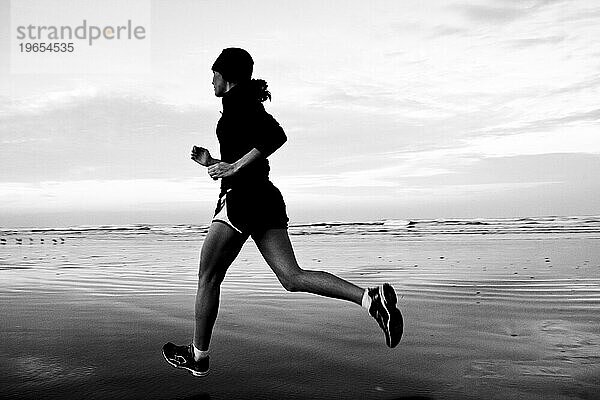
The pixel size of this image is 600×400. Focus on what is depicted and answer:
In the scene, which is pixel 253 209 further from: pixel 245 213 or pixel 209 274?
pixel 209 274

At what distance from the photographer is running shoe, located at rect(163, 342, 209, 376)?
4453 millimetres

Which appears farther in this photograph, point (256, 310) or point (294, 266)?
point (256, 310)

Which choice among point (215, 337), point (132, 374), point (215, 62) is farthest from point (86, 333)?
point (215, 62)

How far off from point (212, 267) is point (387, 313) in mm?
1215

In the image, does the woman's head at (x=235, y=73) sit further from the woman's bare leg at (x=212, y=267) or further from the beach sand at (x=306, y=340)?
the beach sand at (x=306, y=340)

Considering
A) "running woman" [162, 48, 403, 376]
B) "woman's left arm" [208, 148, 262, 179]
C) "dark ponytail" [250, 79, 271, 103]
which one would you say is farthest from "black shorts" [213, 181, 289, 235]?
"dark ponytail" [250, 79, 271, 103]

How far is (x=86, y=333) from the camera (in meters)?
5.97

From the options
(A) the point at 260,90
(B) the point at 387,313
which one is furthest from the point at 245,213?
(B) the point at 387,313

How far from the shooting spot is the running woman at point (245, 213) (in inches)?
172

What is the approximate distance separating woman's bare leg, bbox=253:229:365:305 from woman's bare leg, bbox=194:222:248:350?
187 millimetres

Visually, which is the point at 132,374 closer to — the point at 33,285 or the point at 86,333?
the point at 86,333

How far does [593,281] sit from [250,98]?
716cm

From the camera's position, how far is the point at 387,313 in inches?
169

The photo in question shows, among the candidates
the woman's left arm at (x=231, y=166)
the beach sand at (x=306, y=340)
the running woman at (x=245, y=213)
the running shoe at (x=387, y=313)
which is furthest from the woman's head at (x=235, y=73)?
the beach sand at (x=306, y=340)
